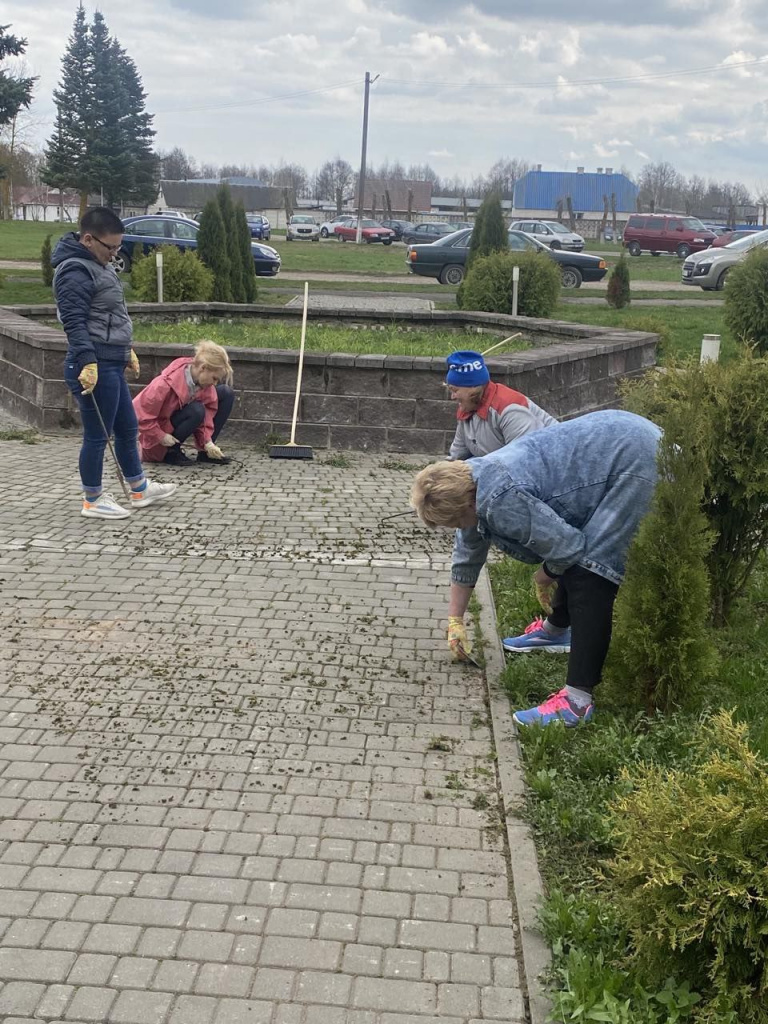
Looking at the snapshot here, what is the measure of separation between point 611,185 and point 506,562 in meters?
77.2

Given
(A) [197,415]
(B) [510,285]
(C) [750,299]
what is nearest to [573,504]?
(A) [197,415]

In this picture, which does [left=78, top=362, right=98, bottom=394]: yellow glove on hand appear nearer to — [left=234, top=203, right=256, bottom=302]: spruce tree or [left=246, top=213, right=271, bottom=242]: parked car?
[left=234, top=203, right=256, bottom=302]: spruce tree

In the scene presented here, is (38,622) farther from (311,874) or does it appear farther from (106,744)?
(311,874)

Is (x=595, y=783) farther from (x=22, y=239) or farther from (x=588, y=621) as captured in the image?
(x=22, y=239)

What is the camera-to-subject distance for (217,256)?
57.5 feet

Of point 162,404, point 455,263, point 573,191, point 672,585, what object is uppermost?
point 573,191

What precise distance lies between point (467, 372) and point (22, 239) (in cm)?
3715

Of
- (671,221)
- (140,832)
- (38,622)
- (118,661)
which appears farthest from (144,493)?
(671,221)

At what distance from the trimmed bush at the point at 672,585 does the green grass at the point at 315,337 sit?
660 centimetres

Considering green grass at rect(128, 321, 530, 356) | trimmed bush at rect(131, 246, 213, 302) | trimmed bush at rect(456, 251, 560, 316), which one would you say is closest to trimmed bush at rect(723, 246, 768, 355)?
green grass at rect(128, 321, 530, 356)

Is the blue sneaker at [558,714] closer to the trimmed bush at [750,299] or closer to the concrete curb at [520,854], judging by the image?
the concrete curb at [520,854]

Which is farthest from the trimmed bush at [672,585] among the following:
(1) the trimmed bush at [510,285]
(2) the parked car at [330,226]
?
(2) the parked car at [330,226]

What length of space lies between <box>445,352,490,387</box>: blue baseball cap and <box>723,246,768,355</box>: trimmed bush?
8.08 meters

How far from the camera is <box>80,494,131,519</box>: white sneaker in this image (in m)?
7.04
